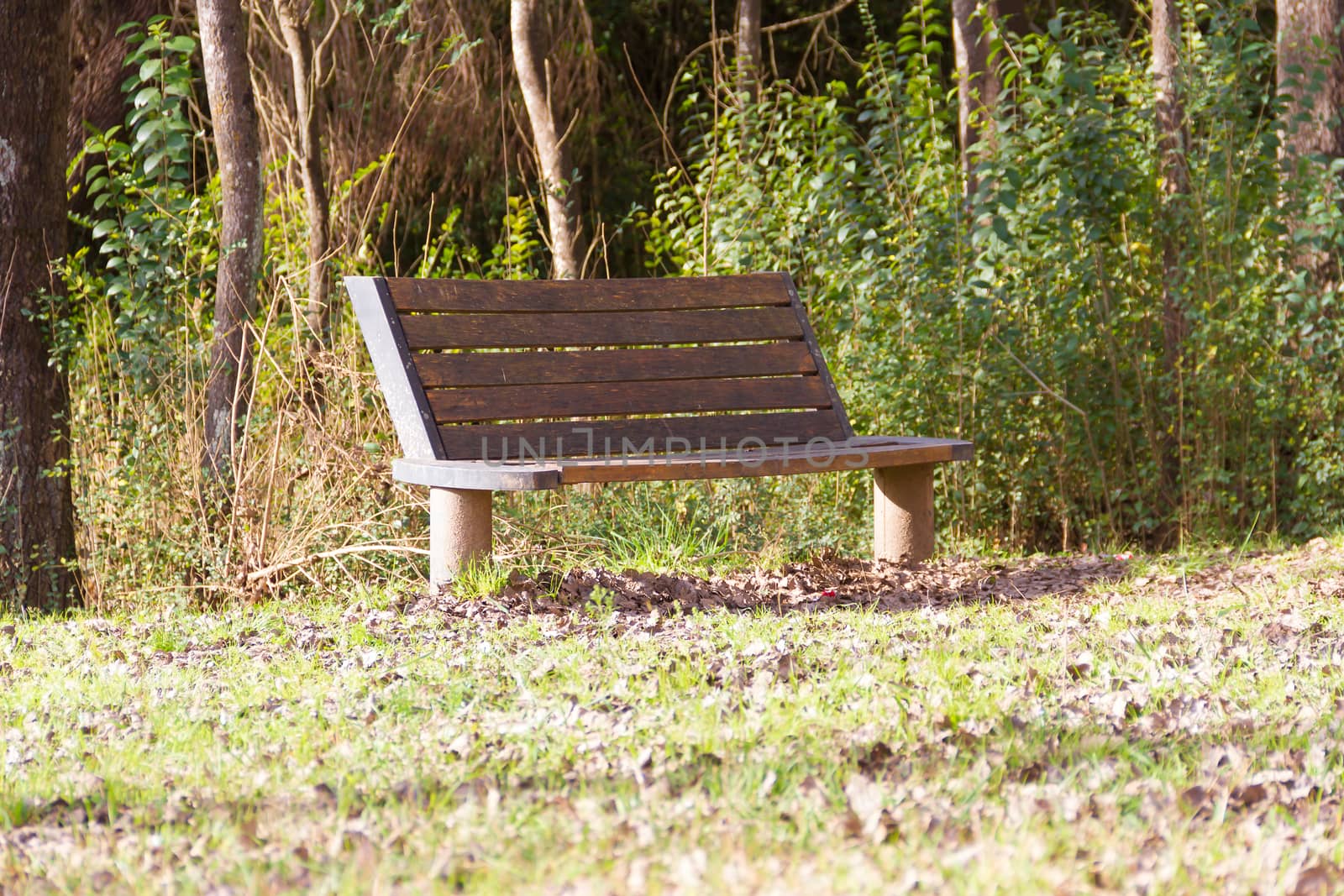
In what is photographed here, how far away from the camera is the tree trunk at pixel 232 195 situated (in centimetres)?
549

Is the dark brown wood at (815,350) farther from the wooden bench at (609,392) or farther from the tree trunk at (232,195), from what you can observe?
the tree trunk at (232,195)

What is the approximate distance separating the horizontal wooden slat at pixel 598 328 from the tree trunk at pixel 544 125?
2160 mm

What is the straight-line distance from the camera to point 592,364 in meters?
4.80

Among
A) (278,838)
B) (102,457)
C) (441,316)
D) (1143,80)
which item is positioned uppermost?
(1143,80)

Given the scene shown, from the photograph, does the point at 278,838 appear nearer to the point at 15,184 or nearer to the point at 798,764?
the point at 798,764

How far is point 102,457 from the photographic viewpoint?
18.3ft

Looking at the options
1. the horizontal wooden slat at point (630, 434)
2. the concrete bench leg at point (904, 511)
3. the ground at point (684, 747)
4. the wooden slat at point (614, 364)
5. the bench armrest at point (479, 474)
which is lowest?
the ground at point (684, 747)

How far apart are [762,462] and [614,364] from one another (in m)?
0.78

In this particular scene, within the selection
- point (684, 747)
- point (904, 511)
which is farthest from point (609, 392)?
point (684, 747)

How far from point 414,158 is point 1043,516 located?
4.27 meters

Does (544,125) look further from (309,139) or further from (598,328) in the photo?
(598,328)

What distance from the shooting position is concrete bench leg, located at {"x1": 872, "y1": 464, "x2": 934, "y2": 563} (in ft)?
15.9

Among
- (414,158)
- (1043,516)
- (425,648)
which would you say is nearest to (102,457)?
(425,648)

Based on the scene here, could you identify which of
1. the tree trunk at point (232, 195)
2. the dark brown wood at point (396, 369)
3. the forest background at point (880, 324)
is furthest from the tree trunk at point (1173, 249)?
the tree trunk at point (232, 195)
